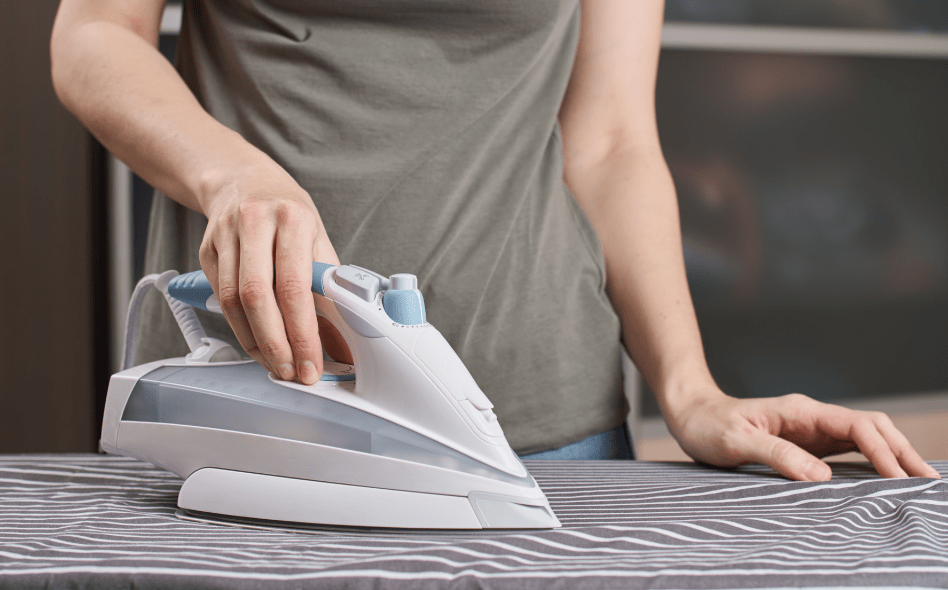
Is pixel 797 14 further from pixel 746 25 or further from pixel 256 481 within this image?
pixel 256 481

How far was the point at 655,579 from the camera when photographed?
36cm

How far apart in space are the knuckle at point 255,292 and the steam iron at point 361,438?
0.14 ft

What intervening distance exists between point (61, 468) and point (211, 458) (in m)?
0.25

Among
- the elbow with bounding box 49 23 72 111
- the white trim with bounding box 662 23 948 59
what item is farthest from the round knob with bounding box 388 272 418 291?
the white trim with bounding box 662 23 948 59

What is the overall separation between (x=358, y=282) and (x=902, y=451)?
54cm

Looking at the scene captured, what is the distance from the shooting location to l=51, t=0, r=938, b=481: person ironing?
751mm

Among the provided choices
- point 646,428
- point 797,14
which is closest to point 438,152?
point 646,428

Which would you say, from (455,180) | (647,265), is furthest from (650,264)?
(455,180)

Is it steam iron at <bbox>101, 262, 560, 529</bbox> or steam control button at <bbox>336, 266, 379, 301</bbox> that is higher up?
steam control button at <bbox>336, 266, 379, 301</bbox>

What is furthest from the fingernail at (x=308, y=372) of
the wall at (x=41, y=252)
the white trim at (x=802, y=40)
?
the white trim at (x=802, y=40)

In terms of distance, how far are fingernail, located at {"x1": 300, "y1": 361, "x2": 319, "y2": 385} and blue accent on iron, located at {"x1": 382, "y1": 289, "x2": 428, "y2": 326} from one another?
3.0 inches

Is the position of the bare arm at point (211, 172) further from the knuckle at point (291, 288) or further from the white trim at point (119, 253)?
the white trim at point (119, 253)

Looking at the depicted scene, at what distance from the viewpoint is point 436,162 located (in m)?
0.85

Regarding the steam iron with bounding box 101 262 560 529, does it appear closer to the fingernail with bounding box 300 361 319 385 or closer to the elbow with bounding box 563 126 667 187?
the fingernail with bounding box 300 361 319 385
